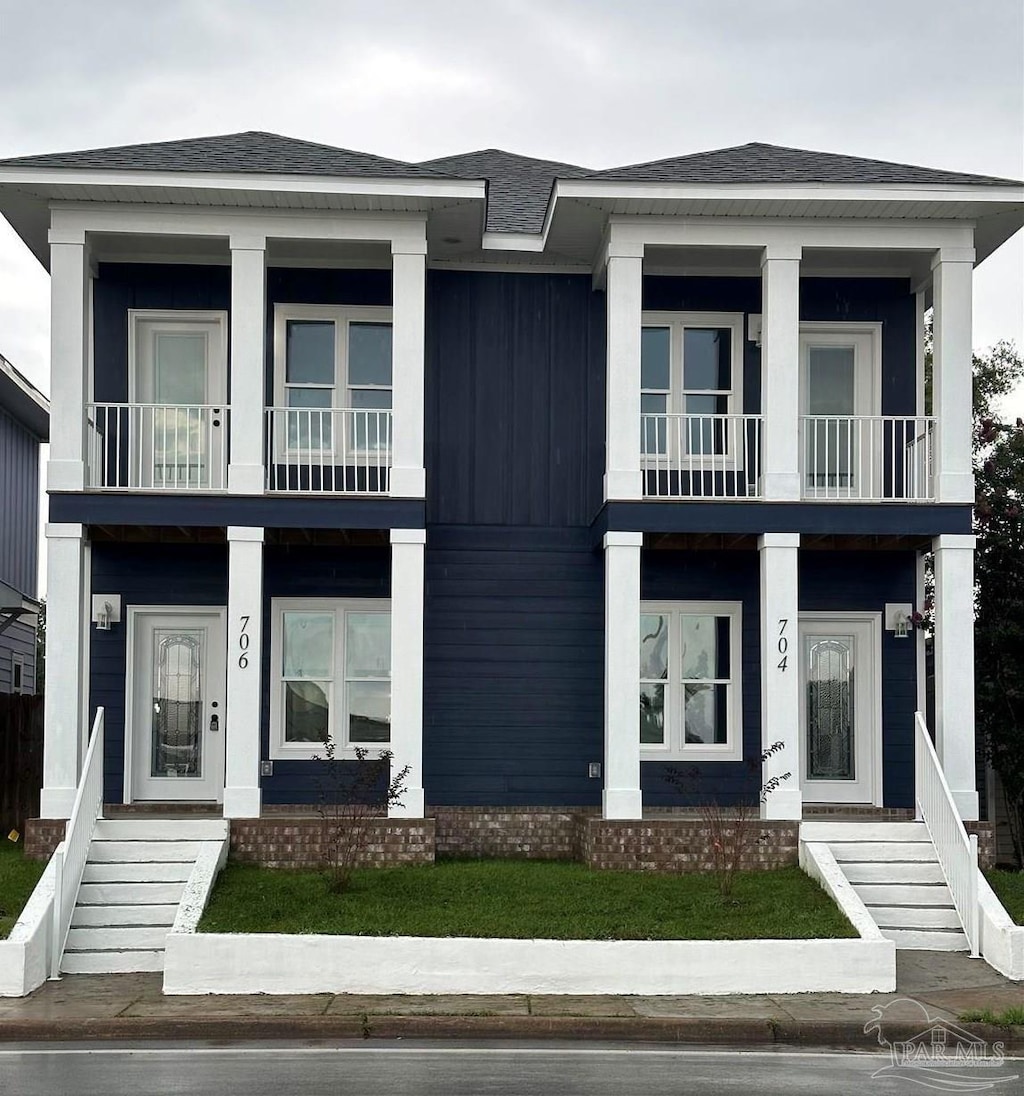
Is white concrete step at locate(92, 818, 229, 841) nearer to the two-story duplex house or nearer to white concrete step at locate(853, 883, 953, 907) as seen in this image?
the two-story duplex house

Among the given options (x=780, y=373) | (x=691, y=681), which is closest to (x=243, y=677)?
(x=691, y=681)

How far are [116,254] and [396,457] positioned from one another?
4.13m

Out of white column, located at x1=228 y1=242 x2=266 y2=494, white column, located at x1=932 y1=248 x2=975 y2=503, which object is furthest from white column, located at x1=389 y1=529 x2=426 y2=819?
white column, located at x1=932 y1=248 x2=975 y2=503

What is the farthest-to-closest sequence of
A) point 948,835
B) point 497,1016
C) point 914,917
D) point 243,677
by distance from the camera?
point 243,677
point 948,835
point 914,917
point 497,1016

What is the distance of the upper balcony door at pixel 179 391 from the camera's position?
16.5 meters

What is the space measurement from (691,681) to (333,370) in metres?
5.37

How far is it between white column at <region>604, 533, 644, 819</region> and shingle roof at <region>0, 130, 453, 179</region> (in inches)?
170

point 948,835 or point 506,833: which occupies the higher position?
point 948,835

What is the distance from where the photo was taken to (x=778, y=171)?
15570 millimetres

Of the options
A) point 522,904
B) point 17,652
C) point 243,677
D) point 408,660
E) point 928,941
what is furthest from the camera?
point 17,652

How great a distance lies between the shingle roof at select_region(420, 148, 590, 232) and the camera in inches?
675

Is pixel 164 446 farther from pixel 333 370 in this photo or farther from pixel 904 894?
pixel 904 894

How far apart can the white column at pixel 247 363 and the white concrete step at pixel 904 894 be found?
715 centimetres

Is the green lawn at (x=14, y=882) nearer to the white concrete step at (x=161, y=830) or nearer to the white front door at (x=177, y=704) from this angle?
the white concrete step at (x=161, y=830)
